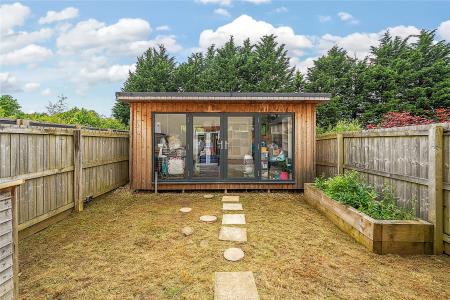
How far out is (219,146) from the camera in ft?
23.1

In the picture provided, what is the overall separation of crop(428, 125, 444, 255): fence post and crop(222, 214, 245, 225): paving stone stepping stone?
8.24ft

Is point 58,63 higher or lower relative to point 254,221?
higher

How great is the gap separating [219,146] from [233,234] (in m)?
3.48

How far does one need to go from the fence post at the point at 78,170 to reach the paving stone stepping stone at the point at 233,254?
11.2 ft

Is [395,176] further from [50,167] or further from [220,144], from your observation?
[50,167]

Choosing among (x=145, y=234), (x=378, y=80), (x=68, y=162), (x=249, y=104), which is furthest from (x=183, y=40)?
(x=145, y=234)

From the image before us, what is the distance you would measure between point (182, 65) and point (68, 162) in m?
20.7

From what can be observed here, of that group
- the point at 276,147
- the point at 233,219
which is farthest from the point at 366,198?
the point at 276,147

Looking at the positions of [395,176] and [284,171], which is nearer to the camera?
[395,176]

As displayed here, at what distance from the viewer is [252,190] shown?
716 centimetres

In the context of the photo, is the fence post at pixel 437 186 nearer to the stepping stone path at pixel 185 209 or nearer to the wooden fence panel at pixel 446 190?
the wooden fence panel at pixel 446 190

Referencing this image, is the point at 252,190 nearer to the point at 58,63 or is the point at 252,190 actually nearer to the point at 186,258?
the point at 186,258

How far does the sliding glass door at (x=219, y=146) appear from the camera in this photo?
23.0ft

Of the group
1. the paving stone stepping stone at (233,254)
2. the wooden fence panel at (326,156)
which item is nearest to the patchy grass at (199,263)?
the paving stone stepping stone at (233,254)
